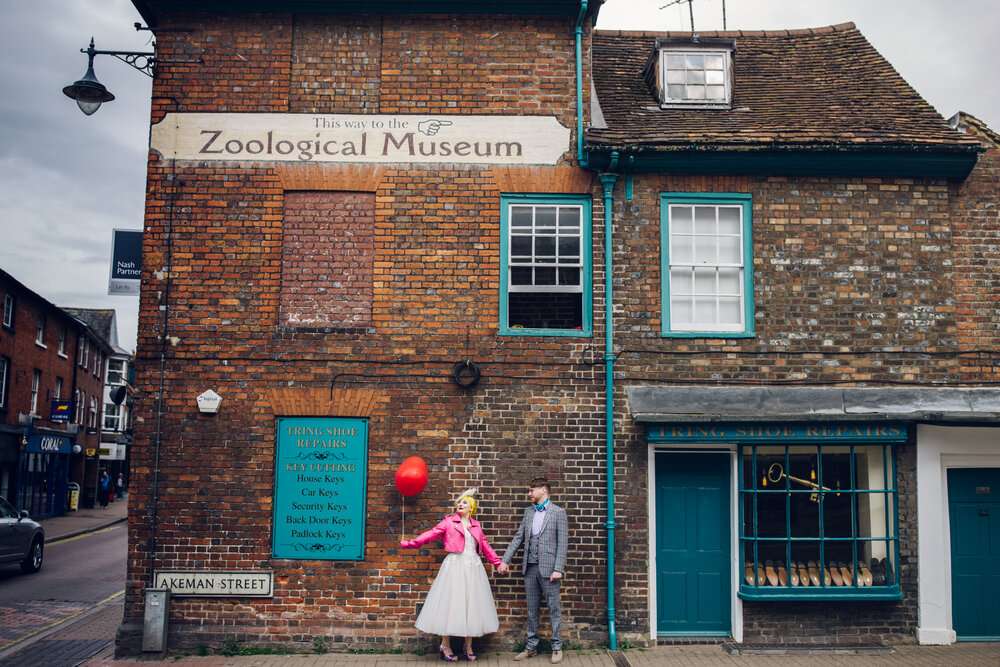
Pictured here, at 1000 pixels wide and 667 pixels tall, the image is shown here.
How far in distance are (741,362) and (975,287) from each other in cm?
321

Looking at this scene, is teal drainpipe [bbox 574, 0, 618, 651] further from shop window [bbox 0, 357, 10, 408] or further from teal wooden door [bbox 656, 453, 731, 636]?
shop window [bbox 0, 357, 10, 408]

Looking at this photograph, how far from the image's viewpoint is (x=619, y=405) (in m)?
9.17

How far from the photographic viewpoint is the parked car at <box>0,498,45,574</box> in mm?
14125

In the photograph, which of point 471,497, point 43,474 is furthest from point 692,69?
point 43,474

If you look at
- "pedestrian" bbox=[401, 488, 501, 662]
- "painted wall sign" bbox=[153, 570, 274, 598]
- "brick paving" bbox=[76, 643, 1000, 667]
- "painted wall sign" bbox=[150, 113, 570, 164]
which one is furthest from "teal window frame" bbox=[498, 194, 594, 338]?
"painted wall sign" bbox=[153, 570, 274, 598]

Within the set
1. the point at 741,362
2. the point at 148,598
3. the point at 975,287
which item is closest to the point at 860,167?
the point at 975,287

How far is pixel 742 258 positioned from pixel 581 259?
2018mm

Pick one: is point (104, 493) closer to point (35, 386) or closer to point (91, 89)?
point (35, 386)

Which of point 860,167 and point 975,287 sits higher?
point 860,167

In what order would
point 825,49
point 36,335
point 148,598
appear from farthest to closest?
1. point 36,335
2. point 825,49
3. point 148,598

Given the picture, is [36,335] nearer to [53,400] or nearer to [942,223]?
[53,400]

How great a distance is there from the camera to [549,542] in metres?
8.52

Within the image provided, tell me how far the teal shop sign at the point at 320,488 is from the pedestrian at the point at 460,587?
931 mm

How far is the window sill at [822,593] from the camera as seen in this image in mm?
8828
